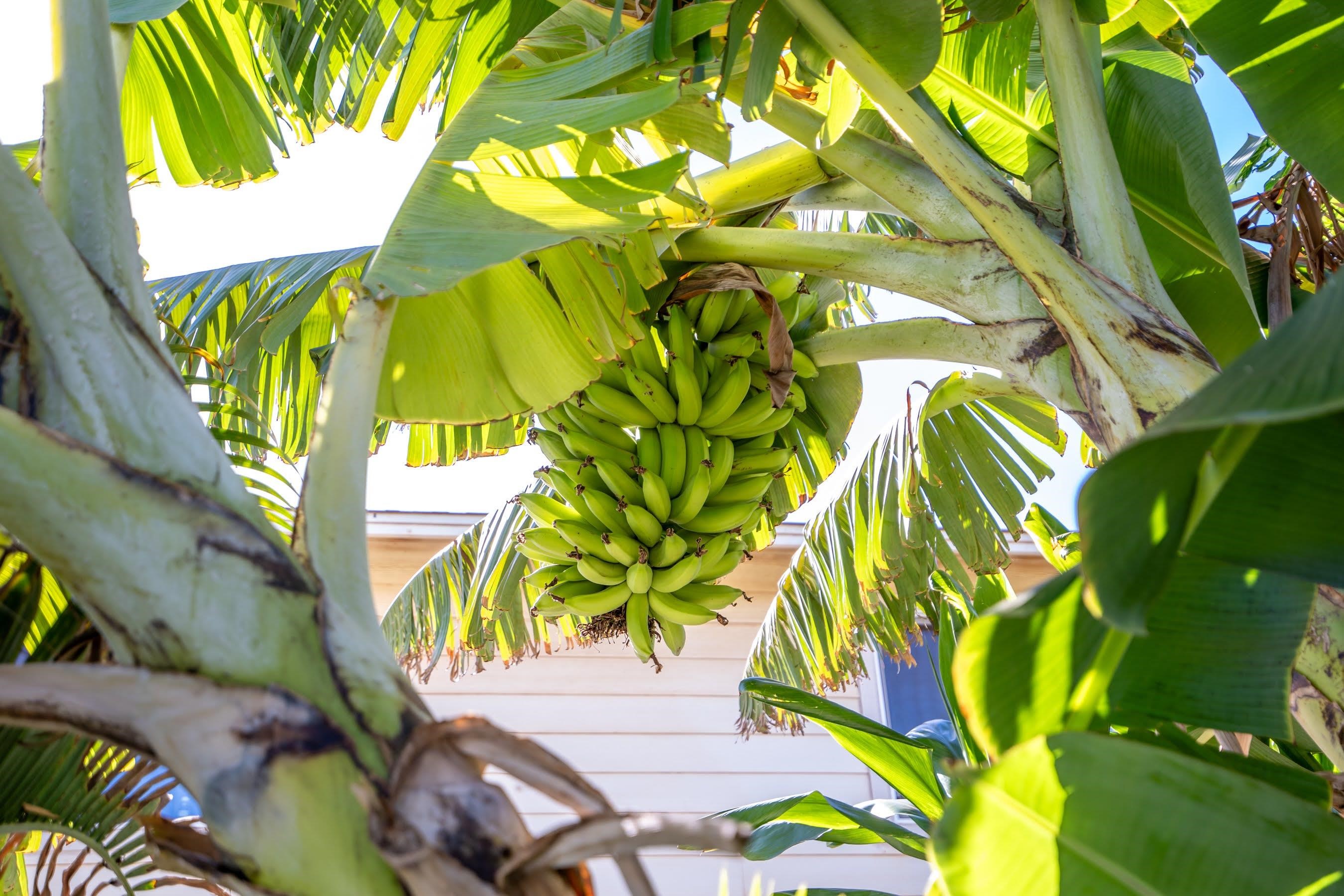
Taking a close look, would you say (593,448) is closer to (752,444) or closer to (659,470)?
(659,470)

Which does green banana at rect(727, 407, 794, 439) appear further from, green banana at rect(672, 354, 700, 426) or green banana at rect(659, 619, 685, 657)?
green banana at rect(659, 619, 685, 657)

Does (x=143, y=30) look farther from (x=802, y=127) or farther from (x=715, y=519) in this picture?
(x=715, y=519)

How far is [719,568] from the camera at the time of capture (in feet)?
5.77

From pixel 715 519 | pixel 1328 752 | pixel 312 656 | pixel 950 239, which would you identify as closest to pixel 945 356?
pixel 950 239

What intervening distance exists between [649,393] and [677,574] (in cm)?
35

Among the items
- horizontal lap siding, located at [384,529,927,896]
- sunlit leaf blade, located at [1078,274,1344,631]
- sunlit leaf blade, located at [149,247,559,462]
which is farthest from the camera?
horizontal lap siding, located at [384,529,927,896]

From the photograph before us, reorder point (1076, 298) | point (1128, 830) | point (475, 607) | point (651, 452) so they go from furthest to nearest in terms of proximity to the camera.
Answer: point (475, 607) → point (651, 452) → point (1076, 298) → point (1128, 830)

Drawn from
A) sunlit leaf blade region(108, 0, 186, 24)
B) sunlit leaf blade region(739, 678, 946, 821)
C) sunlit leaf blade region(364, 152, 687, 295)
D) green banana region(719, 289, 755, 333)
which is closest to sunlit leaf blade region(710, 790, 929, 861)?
sunlit leaf blade region(739, 678, 946, 821)

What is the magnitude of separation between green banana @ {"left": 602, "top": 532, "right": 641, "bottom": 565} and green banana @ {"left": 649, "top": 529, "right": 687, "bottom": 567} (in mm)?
41

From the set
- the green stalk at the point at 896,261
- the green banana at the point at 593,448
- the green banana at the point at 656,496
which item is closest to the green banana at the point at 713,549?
the green banana at the point at 656,496

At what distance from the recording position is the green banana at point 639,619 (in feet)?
5.63

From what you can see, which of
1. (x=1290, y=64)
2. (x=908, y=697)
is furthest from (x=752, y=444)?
(x=908, y=697)

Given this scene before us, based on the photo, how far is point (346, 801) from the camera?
1.69 ft

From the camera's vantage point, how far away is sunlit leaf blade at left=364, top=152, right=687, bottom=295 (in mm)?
890
